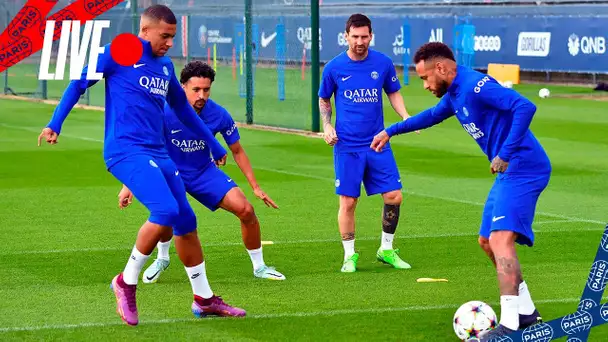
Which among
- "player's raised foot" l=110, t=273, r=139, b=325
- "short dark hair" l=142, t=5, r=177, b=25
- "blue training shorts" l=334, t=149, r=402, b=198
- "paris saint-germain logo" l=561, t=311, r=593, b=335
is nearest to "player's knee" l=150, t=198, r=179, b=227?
"player's raised foot" l=110, t=273, r=139, b=325

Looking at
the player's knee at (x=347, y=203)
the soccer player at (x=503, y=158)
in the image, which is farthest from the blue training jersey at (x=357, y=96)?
the soccer player at (x=503, y=158)

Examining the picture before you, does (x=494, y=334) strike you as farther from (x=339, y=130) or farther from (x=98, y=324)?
(x=339, y=130)

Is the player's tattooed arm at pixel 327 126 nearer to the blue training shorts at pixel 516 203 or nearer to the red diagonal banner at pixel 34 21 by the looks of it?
→ the blue training shorts at pixel 516 203

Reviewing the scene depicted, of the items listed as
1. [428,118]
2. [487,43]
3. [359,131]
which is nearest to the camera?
[428,118]

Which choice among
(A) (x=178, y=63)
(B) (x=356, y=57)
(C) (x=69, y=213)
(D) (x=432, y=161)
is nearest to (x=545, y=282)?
(B) (x=356, y=57)

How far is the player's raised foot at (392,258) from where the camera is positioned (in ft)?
35.7

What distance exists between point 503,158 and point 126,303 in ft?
9.26

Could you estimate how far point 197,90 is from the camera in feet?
33.0

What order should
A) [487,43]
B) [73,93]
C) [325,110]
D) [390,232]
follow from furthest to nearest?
[487,43], [325,110], [390,232], [73,93]

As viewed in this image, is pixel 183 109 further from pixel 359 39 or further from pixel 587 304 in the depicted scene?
pixel 587 304

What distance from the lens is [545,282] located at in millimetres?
10109

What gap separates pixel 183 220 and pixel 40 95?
2691 centimetres

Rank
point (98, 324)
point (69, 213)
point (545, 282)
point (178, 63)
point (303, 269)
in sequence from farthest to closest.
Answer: point (178, 63) → point (69, 213) → point (303, 269) → point (545, 282) → point (98, 324)

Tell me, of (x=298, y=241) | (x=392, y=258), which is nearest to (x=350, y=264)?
(x=392, y=258)
